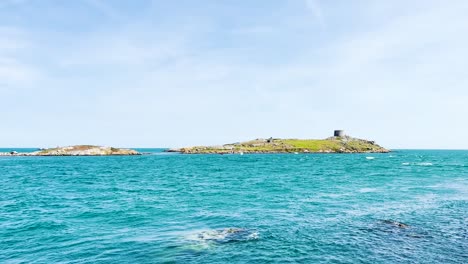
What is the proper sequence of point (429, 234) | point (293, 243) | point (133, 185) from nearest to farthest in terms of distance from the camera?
point (293, 243), point (429, 234), point (133, 185)

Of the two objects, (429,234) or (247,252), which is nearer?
(247,252)

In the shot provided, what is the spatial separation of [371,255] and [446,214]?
1930 centimetres

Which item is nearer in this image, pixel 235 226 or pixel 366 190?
pixel 235 226

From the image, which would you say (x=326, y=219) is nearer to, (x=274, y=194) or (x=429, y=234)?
(x=429, y=234)

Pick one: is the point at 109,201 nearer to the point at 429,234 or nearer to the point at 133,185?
Answer: the point at 133,185

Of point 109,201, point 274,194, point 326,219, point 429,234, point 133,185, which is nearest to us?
point 429,234

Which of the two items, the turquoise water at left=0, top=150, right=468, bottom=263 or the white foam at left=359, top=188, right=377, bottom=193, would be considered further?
the white foam at left=359, top=188, right=377, bottom=193

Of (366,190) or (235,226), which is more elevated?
(235,226)

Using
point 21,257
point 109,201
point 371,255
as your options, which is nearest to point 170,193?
point 109,201

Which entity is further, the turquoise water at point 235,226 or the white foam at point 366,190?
the white foam at point 366,190

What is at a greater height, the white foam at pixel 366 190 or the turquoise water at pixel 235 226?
the turquoise water at pixel 235 226

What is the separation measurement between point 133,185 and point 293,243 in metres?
47.6

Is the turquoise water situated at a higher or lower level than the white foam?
higher

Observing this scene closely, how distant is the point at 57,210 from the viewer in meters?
40.9
